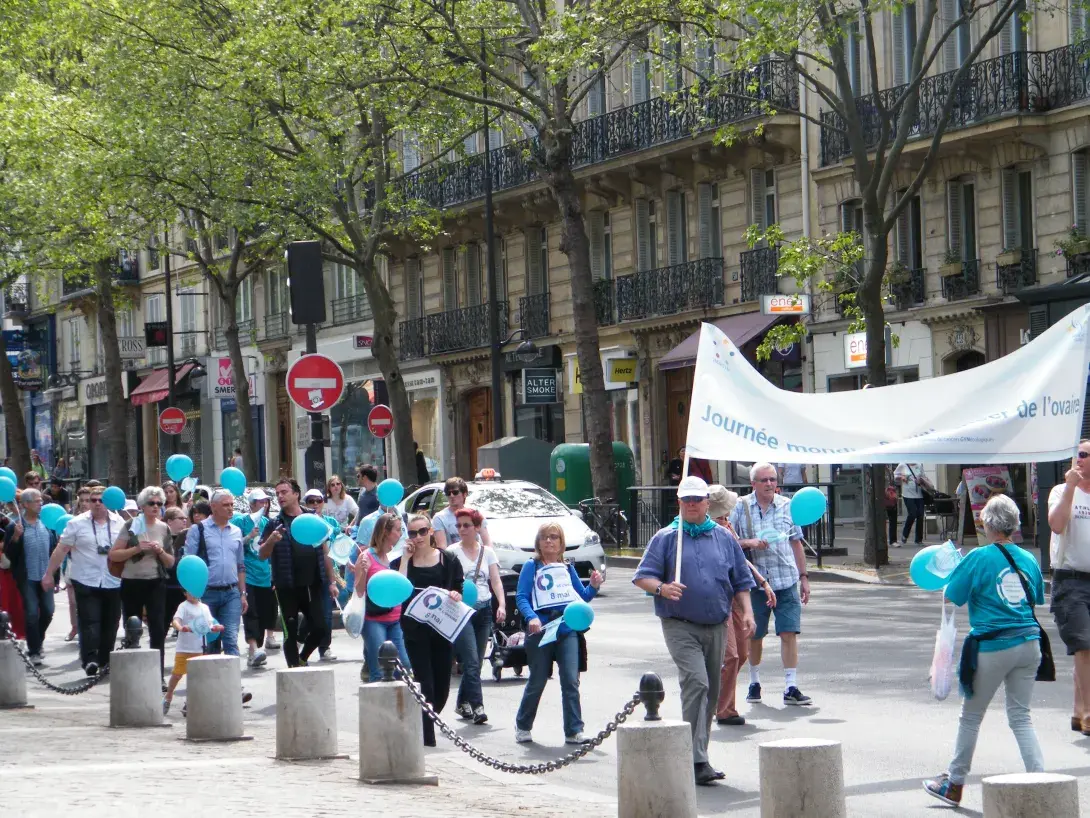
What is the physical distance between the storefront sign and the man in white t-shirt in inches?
1005

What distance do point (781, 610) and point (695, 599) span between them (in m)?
2.97

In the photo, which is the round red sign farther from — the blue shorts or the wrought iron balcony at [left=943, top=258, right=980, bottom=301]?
the blue shorts

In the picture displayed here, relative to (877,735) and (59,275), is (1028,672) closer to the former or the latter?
(877,735)

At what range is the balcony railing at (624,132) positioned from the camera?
35750 millimetres

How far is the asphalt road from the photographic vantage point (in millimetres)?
10188

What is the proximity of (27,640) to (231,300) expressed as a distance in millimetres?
27003

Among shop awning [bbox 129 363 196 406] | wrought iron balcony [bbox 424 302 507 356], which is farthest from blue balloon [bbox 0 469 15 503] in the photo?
shop awning [bbox 129 363 196 406]

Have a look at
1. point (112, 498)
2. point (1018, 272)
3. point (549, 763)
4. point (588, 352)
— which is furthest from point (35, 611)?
point (1018, 272)

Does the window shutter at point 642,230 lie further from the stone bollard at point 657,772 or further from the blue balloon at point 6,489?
the stone bollard at point 657,772

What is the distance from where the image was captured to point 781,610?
→ 13.2 m

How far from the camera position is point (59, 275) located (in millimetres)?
70188

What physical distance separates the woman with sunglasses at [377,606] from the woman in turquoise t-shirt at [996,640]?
441cm

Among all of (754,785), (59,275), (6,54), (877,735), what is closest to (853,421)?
(877,735)

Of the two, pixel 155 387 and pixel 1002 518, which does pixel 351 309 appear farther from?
pixel 1002 518
